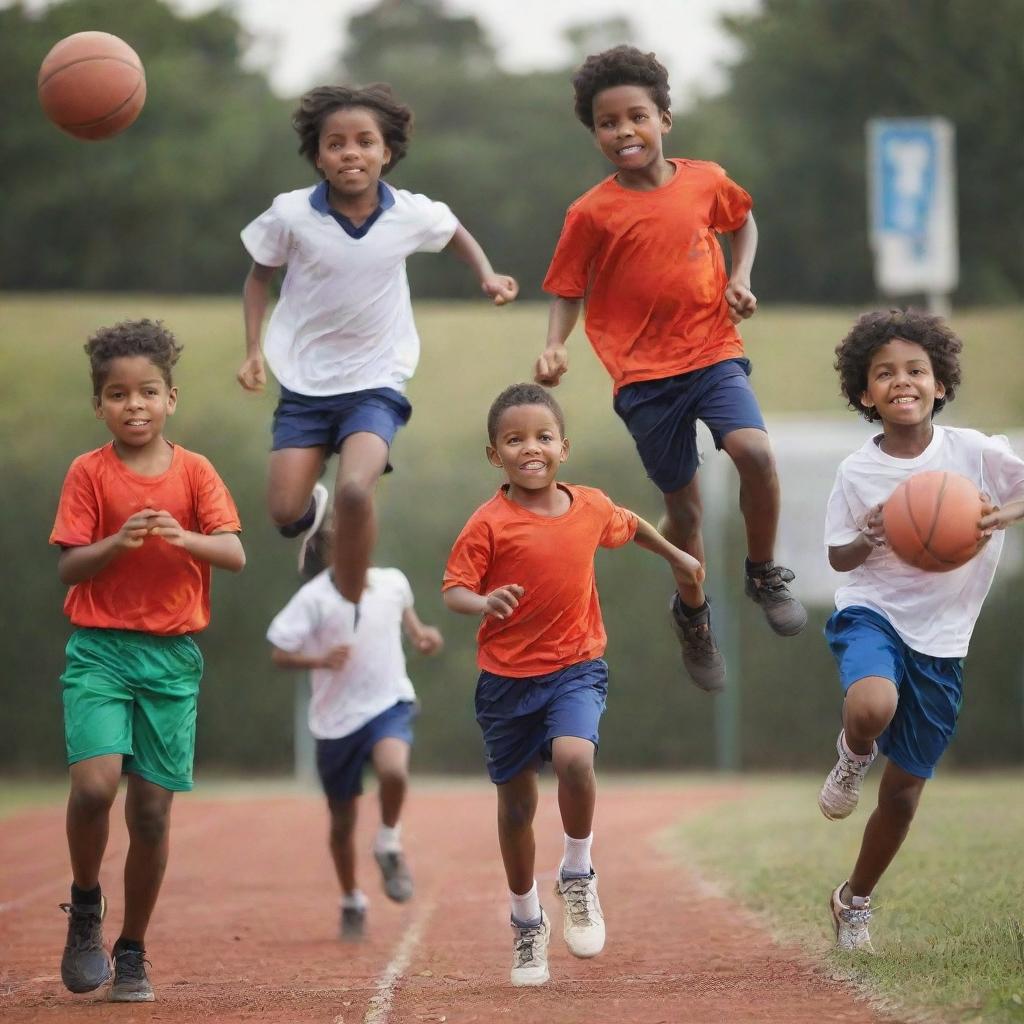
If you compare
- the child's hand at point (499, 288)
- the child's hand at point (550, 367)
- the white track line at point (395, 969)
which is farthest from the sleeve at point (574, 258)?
the white track line at point (395, 969)

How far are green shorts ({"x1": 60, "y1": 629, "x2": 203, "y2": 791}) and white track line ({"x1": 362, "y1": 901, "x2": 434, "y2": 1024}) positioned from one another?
3.45ft

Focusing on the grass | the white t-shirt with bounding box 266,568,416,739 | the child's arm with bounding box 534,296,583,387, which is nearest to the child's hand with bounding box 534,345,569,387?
the child's arm with bounding box 534,296,583,387

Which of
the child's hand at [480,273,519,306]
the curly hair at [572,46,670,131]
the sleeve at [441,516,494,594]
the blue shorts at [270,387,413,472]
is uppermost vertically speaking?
the curly hair at [572,46,670,131]

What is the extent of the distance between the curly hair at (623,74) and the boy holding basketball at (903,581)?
54.0 inches

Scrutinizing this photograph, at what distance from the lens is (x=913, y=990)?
5.59 metres

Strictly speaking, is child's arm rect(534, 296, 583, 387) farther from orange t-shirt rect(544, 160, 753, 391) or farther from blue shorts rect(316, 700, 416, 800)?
blue shorts rect(316, 700, 416, 800)

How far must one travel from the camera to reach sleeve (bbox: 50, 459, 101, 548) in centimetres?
596

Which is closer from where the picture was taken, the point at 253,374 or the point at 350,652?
the point at 253,374

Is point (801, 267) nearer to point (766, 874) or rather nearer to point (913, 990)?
point (766, 874)

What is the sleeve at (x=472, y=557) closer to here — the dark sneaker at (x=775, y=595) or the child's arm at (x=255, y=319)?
the child's arm at (x=255, y=319)

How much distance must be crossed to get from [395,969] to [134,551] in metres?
2.23

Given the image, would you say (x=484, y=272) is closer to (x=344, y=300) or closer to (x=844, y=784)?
(x=344, y=300)

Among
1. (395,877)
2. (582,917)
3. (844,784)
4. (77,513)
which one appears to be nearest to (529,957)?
(582,917)

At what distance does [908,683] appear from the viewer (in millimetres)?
6070
